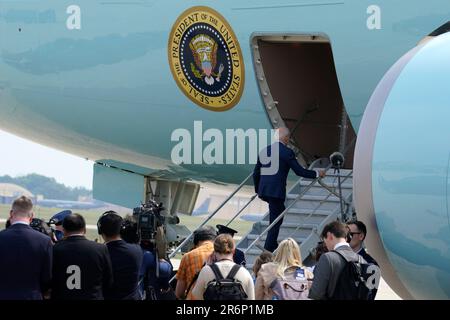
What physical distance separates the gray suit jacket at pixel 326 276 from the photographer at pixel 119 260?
1413mm

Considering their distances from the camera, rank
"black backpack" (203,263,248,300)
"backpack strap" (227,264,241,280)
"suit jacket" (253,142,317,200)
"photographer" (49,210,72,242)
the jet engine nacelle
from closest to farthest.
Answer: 1. "black backpack" (203,263,248,300)
2. "backpack strap" (227,264,241,280)
3. the jet engine nacelle
4. "photographer" (49,210,72,242)
5. "suit jacket" (253,142,317,200)

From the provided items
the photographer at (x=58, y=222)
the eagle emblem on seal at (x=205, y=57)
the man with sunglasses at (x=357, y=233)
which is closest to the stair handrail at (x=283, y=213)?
the eagle emblem on seal at (x=205, y=57)

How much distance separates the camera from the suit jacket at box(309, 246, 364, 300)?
24.2ft

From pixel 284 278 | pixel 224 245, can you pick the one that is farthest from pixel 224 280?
pixel 284 278

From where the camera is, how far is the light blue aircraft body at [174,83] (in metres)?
8.98

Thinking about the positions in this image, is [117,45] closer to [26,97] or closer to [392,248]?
[26,97]

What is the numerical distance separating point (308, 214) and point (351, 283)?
16.1ft

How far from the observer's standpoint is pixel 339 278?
746 centimetres

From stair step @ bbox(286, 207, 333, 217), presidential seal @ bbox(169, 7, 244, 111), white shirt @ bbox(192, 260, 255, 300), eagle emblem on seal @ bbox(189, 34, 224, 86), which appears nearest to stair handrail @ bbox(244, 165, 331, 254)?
stair step @ bbox(286, 207, 333, 217)

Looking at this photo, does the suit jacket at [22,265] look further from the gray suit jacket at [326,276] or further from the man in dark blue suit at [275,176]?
the man in dark blue suit at [275,176]

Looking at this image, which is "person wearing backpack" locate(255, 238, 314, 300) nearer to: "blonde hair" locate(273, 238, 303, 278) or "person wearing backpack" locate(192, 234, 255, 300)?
"blonde hair" locate(273, 238, 303, 278)

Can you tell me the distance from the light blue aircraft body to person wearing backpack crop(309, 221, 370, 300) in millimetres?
1350
